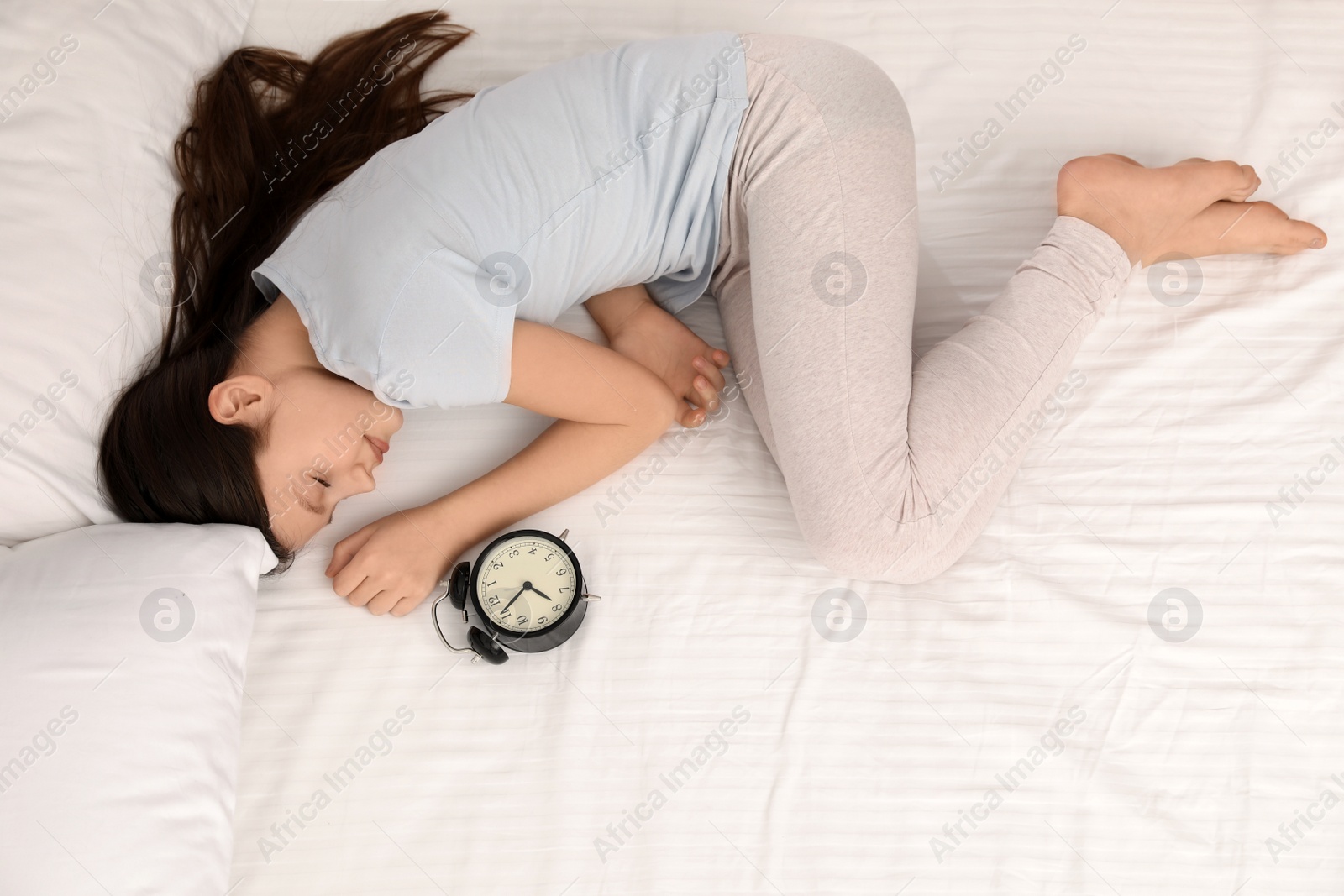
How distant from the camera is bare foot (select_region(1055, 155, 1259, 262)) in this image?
3.78 ft

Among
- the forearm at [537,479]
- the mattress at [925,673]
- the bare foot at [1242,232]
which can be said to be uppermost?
the bare foot at [1242,232]

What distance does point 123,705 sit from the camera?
87 cm

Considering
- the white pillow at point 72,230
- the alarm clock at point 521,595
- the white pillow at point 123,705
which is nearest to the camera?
the white pillow at point 123,705

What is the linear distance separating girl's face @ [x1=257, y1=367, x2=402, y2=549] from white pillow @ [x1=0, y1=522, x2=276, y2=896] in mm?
63

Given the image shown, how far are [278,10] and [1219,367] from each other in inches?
54.6

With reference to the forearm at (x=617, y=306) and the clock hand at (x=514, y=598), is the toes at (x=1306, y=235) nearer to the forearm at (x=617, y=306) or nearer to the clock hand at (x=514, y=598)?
the forearm at (x=617, y=306)

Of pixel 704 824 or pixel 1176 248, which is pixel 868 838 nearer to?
pixel 704 824

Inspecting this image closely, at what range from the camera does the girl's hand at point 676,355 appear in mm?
1195

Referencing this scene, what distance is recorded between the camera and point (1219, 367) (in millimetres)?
1167

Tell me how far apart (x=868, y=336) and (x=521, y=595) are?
492mm

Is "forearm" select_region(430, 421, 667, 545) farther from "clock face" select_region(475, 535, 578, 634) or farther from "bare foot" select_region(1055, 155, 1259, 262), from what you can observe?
"bare foot" select_region(1055, 155, 1259, 262)

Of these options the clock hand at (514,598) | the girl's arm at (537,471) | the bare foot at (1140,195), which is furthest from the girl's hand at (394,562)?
the bare foot at (1140,195)

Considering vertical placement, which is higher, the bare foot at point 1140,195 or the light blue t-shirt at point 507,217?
the light blue t-shirt at point 507,217

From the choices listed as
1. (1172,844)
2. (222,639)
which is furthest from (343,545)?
(1172,844)
